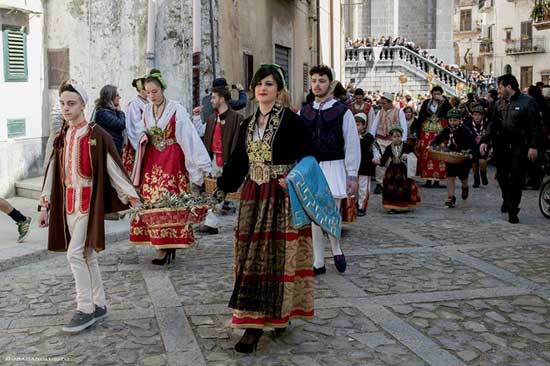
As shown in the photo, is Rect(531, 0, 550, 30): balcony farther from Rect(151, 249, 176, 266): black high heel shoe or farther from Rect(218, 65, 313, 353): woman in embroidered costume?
Rect(218, 65, 313, 353): woman in embroidered costume

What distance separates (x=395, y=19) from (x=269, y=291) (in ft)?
150

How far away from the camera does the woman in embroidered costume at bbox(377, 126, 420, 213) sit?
1119cm

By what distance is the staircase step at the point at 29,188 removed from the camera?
37.1ft

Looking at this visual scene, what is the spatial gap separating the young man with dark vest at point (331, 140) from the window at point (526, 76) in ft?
174

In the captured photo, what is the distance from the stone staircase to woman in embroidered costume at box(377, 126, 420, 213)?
24882 millimetres

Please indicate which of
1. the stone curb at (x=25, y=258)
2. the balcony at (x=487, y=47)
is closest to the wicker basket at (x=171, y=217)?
the stone curb at (x=25, y=258)

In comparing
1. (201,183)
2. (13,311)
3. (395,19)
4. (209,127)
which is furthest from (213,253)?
(395,19)

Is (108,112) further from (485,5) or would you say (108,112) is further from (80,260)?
(485,5)

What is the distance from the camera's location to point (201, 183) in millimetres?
Answer: 7410

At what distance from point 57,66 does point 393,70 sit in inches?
1026

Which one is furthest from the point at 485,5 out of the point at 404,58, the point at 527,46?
the point at 404,58

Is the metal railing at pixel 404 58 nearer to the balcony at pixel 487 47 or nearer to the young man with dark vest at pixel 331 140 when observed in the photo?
the balcony at pixel 487 47

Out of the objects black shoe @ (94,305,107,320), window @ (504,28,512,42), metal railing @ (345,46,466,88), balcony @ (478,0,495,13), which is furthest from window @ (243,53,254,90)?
balcony @ (478,0,495,13)

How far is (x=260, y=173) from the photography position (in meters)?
5.09
